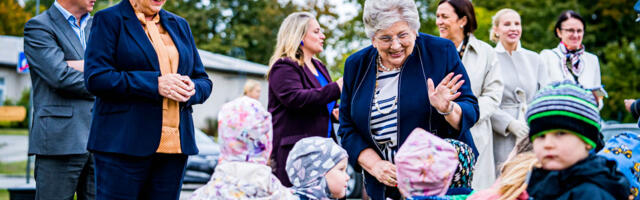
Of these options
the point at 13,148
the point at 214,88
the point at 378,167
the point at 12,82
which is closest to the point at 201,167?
the point at 378,167

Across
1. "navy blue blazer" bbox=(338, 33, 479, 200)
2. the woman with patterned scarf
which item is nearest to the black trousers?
"navy blue blazer" bbox=(338, 33, 479, 200)

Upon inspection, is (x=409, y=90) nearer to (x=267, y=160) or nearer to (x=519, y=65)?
(x=267, y=160)

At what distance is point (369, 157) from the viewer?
351 centimetres

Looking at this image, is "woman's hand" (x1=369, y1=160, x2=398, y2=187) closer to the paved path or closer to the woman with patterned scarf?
the woman with patterned scarf

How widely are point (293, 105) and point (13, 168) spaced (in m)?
13.5

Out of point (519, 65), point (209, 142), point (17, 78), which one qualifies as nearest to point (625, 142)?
point (519, 65)

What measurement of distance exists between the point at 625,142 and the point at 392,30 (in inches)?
48.3

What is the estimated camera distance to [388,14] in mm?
3326

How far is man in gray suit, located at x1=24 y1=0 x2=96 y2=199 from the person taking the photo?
13.8 feet

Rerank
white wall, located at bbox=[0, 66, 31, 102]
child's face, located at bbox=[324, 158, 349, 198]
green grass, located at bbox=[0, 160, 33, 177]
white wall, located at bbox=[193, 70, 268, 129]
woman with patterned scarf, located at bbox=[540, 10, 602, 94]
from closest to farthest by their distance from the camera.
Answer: child's face, located at bbox=[324, 158, 349, 198] → woman with patterned scarf, located at bbox=[540, 10, 602, 94] → green grass, located at bbox=[0, 160, 33, 177] → white wall, located at bbox=[193, 70, 268, 129] → white wall, located at bbox=[0, 66, 31, 102]

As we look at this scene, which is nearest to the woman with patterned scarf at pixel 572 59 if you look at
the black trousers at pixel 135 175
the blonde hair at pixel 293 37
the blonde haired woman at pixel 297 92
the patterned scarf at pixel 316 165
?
the blonde haired woman at pixel 297 92

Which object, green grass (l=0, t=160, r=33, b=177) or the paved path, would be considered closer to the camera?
green grass (l=0, t=160, r=33, b=177)

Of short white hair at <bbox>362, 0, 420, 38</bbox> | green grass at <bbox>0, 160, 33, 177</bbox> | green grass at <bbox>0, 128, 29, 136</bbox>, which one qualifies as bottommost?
green grass at <bbox>0, 128, 29, 136</bbox>

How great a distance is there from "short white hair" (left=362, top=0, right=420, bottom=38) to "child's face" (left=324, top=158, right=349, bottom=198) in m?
0.98
